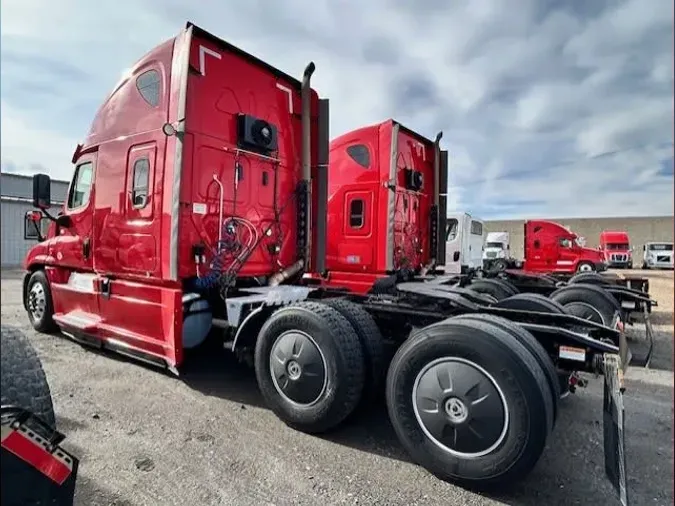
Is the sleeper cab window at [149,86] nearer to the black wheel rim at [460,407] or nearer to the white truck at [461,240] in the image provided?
the black wheel rim at [460,407]

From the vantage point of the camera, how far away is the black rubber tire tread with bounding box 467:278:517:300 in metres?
6.97

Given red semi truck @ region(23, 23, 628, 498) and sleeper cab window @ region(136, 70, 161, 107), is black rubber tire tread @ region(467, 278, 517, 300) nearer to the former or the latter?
red semi truck @ region(23, 23, 628, 498)

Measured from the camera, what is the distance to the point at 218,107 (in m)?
4.79

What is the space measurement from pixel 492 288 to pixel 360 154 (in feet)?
10.1

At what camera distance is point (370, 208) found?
286 inches

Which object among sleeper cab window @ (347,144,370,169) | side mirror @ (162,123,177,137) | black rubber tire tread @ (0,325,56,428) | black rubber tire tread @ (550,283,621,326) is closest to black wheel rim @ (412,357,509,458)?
black rubber tire tread @ (0,325,56,428)

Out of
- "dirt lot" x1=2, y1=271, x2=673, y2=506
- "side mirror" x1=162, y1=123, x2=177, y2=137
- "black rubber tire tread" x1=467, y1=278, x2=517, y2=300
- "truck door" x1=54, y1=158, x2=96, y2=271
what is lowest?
"dirt lot" x1=2, y1=271, x2=673, y2=506

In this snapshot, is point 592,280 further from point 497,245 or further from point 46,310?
point 497,245

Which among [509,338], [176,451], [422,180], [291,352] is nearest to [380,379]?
[291,352]

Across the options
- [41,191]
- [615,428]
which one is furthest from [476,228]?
[615,428]

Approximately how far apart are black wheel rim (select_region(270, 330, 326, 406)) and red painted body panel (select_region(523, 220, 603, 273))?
19.4m

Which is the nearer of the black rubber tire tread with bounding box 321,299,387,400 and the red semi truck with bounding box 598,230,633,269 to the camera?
the black rubber tire tread with bounding box 321,299,387,400

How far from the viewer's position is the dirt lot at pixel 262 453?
2.72m

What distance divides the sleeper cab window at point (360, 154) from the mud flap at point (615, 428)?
5116 millimetres
